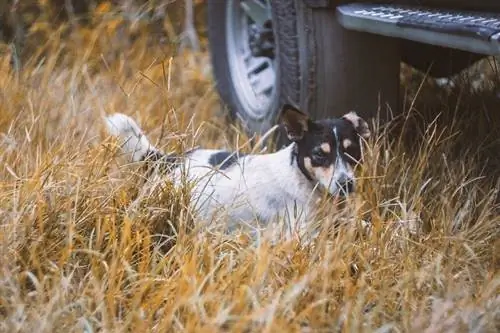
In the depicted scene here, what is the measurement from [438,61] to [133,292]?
8.01ft

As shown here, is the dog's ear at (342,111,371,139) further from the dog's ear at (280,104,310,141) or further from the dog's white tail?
the dog's white tail

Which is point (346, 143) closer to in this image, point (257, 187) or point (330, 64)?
point (257, 187)

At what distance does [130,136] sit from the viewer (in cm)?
394

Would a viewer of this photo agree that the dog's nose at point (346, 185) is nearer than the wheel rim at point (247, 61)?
Yes

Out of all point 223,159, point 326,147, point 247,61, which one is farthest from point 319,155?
point 247,61

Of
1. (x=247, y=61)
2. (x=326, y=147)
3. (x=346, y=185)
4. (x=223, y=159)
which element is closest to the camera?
(x=346, y=185)

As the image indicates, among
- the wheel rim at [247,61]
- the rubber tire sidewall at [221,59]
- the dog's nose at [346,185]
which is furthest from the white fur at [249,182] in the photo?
the rubber tire sidewall at [221,59]

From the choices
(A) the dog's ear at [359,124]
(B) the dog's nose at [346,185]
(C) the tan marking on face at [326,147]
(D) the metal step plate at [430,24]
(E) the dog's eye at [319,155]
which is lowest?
(B) the dog's nose at [346,185]

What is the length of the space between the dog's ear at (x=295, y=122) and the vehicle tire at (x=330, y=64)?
14.8 inches

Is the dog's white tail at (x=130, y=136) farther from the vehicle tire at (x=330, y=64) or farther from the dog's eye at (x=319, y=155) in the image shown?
the vehicle tire at (x=330, y=64)

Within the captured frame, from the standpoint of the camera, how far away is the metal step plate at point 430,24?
3174mm

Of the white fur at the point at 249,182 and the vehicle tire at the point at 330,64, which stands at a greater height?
the vehicle tire at the point at 330,64

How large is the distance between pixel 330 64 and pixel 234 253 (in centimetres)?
126

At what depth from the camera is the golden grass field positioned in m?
2.66
